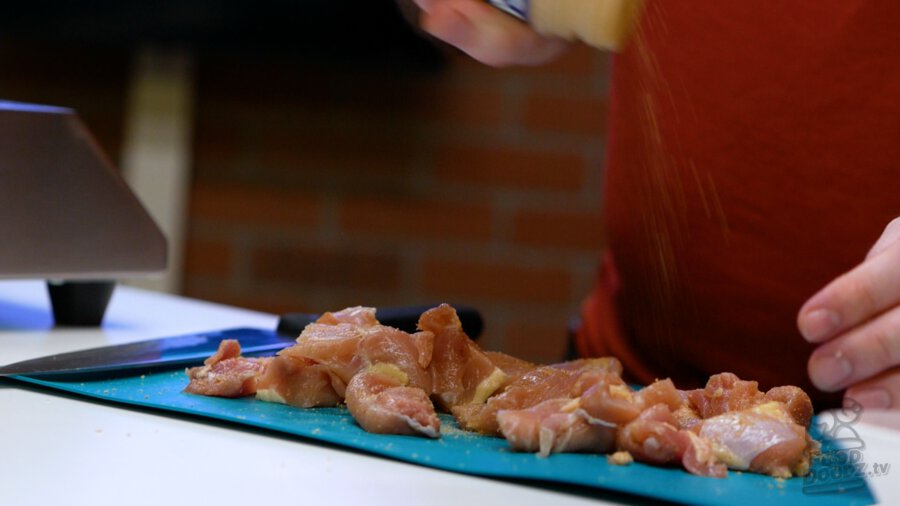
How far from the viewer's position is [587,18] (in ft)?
3.71

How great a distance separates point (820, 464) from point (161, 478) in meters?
0.58

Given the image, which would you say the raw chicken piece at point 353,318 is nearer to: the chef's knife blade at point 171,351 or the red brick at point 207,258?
the chef's knife blade at point 171,351

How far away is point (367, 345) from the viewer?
117cm

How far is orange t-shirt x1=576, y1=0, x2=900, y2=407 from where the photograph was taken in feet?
5.21

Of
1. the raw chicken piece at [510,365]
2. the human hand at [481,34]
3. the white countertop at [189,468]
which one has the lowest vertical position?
the white countertop at [189,468]

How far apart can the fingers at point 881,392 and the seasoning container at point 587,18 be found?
1.31 ft

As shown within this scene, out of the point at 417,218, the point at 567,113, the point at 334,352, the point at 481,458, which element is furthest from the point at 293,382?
the point at 567,113

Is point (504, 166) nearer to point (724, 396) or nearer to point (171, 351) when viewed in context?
point (171, 351)

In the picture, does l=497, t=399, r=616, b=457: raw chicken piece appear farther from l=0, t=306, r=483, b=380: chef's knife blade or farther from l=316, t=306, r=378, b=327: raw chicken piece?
l=0, t=306, r=483, b=380: chef's knife blade

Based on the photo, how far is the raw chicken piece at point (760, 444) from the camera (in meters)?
0.99

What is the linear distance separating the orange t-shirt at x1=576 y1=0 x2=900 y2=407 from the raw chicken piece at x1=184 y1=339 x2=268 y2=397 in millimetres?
619

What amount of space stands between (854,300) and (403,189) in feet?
7.26

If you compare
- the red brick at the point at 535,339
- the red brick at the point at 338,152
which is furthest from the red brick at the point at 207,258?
the red brick at the point at 535,339

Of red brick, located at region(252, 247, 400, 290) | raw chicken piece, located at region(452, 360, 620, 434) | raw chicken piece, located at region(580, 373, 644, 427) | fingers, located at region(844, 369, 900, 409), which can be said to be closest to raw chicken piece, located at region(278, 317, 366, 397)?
raw chicken piece, located at region(452, 360, 620, 434)
